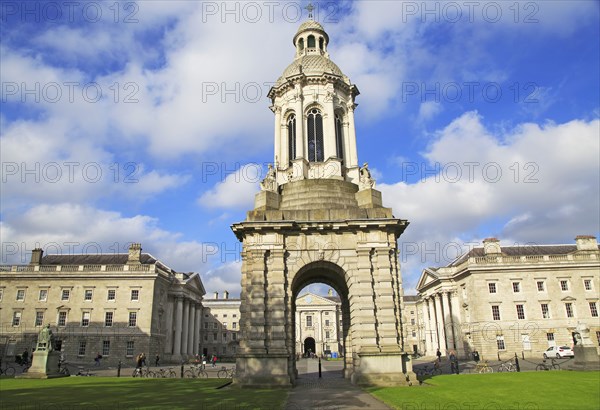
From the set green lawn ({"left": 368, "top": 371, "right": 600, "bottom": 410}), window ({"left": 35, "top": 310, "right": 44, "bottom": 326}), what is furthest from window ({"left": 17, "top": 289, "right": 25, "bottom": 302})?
green lawn ({"left": 368, "top": 371, "right": 600, "bottom": 410})

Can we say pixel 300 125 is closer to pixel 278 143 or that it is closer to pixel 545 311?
pixel 278 143

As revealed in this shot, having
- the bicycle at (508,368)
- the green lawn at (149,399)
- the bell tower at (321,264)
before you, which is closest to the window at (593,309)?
the bicycle at (508,368)

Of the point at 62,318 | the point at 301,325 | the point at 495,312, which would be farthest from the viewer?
the point at 301,325

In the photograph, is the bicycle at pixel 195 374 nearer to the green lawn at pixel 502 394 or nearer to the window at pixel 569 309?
the green lawn at pixel 502 394

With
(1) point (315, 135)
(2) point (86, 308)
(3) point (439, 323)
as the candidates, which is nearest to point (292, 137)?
(1) point (315, 135)

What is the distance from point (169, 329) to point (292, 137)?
153ft

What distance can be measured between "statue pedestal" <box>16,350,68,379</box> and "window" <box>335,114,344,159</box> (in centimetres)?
2364

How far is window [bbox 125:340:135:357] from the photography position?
2224 inches

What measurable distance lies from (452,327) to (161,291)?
41116mm

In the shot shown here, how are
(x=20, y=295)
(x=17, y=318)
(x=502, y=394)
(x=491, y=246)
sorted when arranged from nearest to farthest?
(x=502, y=394), (x=17, y=318), (x=20, y=295), (x=491, y=246)

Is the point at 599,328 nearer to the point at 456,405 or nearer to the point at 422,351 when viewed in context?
the point at 422,351

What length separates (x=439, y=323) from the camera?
217 feet

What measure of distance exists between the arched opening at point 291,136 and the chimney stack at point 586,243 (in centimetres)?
4730

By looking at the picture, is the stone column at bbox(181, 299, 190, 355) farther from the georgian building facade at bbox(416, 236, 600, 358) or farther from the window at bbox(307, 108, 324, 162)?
the window at bbox(307, 108, 324, 162)
